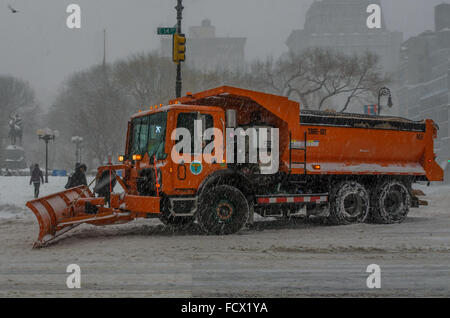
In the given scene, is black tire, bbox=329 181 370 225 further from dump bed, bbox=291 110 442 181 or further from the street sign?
the street sign

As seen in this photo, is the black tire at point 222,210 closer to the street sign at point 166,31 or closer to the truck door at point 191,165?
the truck door at point 191,165

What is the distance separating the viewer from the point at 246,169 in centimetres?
1152

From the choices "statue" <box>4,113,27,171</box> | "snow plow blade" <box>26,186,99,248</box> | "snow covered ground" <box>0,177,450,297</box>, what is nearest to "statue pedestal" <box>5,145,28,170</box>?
"statue" <box>4,113,27,171</box>

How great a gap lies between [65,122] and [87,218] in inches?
2424

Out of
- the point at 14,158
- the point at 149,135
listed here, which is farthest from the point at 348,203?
the point at 14,158

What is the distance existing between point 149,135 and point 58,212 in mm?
2520

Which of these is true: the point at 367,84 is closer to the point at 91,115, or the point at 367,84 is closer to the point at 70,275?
the point at 91,115

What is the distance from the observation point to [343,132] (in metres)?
12.7

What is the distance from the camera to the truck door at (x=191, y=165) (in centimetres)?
1041

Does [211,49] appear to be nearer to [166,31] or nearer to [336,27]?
→ [336,27]

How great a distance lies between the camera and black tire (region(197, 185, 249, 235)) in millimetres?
10578

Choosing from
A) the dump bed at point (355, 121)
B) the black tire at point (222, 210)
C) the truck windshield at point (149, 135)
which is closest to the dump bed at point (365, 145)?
the dump bed at point (355, 121)

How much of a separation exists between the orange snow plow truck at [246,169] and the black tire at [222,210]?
0.07 ft

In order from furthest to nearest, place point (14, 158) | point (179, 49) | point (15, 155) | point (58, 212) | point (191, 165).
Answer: point (15, 155) < point (14, 158) < point (179, 49) < point (191, 165) < point (58, 212)
